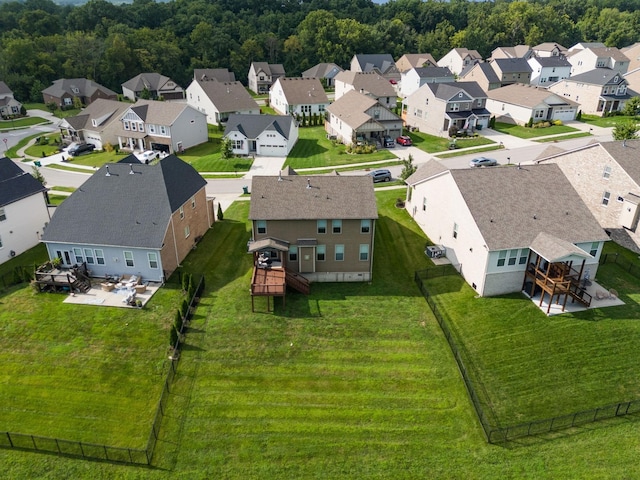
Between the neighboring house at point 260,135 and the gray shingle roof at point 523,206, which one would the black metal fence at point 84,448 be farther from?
the neighboring house at point 260,135

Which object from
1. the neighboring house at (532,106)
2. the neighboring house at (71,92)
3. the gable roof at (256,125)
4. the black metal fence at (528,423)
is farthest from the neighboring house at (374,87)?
the black metal fence at (528,423)

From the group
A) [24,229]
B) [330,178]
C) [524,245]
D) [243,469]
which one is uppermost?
[330,178]

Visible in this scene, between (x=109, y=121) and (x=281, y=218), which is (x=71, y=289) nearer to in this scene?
(x=281, y=218)

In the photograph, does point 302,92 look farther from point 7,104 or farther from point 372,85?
point 7,104

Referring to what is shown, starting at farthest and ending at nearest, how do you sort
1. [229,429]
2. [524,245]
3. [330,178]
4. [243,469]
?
1. [330,178]
2. [524,245]
3. [229,429]
4. [243,469]

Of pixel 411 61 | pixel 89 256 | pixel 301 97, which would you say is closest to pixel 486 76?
pixel 411 61

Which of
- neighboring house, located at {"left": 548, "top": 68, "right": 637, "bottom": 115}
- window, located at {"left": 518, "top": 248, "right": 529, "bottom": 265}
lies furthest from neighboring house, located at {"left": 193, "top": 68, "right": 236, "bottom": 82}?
window, located at {"left": 518, "top": 248, "right": 529, "bottom": 265}

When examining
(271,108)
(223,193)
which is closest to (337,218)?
(223,193)
